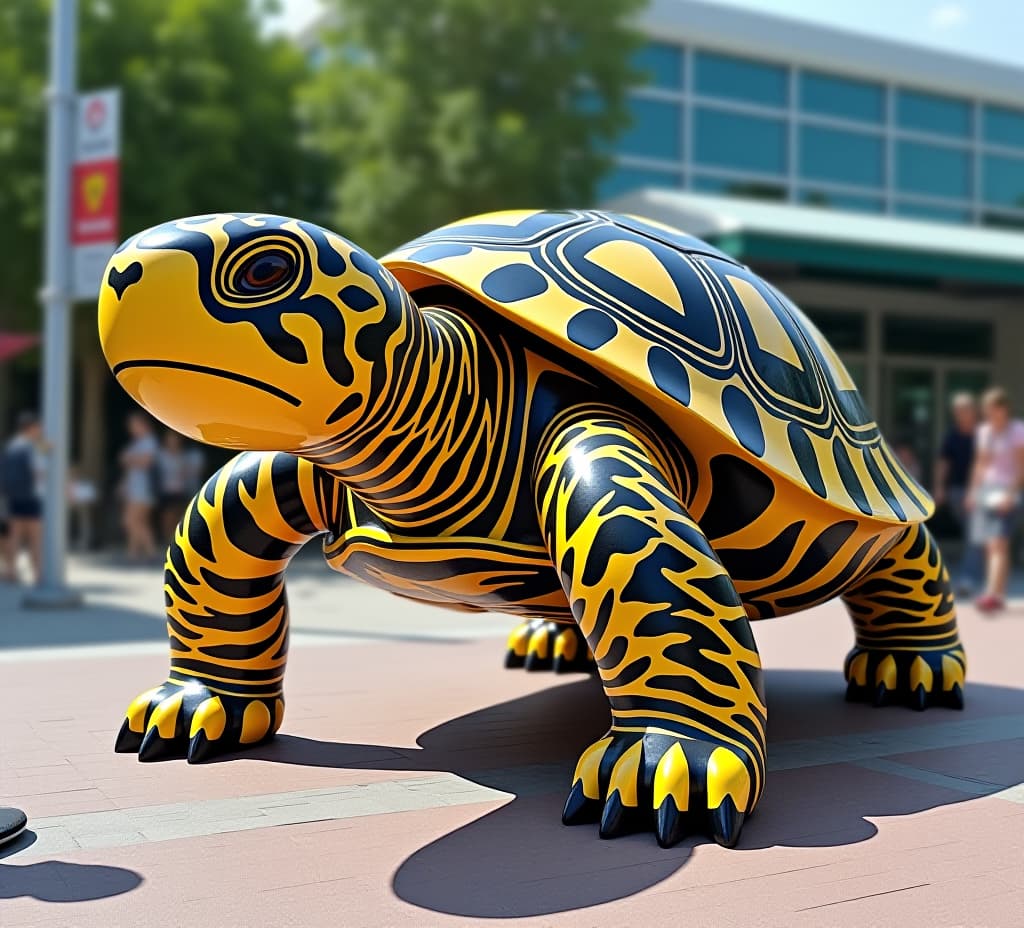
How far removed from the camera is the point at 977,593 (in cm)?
1205

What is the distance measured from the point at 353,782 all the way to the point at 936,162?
24.9 metres

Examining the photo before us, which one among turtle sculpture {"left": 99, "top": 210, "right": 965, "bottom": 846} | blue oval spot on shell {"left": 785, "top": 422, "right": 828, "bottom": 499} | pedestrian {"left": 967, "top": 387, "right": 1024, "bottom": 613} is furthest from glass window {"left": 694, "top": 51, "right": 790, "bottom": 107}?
blue oval spot on shell {"left": 785, "top": 422, "right": 828, "bottom": 499}

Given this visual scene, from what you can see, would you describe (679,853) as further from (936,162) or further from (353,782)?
(936,162)

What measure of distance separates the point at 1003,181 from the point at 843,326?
11427mm

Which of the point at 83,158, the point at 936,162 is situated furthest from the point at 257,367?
the point at 936,162

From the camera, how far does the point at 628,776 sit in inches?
134

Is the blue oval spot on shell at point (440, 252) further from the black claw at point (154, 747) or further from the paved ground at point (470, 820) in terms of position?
the black claw at point (154, 747)

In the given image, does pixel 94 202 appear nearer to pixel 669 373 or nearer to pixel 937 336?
pixel 669 373

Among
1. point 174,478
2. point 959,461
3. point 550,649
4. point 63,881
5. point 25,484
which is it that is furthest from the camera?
point 174,478

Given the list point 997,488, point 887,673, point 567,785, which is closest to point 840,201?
point 997,488

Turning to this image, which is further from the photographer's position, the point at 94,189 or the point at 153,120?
the point at 153,120

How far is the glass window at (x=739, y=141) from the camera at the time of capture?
2328cm

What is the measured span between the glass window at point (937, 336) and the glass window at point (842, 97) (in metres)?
7.65

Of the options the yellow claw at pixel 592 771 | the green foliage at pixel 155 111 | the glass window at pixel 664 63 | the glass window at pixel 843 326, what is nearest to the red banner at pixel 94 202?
the green foliage at pixel 155 111
